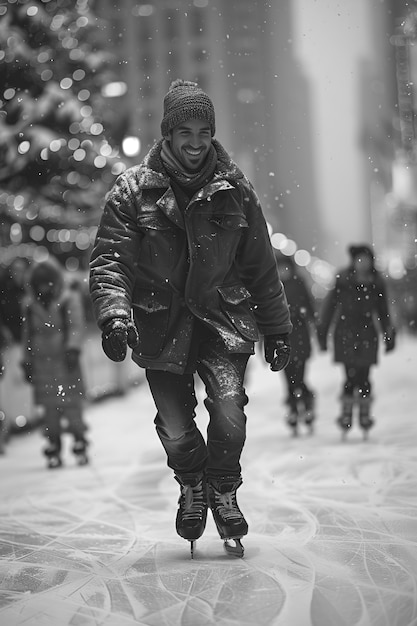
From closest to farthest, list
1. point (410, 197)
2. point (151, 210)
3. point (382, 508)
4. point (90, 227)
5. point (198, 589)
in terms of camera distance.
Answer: point (198, 589) → point (151, 210) → point (382, 508) → point (90, 227) → point (410, 197)

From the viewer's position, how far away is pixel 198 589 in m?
4.14

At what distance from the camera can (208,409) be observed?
466 cm

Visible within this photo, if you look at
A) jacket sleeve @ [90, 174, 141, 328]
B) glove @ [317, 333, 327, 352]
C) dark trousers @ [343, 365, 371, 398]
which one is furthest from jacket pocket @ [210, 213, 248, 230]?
glove @ [317, 333, 327, 352]

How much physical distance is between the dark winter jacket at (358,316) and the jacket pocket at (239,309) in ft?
6.92

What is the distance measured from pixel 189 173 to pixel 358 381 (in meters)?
4.07

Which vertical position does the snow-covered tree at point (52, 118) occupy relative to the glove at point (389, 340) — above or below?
above

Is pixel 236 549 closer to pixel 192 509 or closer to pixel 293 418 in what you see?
pixel 192 509

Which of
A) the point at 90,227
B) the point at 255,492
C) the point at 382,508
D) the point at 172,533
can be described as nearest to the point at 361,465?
the point at 255,492

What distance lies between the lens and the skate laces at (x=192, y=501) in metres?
4.72

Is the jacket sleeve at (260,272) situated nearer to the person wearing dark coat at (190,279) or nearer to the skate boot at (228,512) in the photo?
the person wearing dark coat at (190,279)

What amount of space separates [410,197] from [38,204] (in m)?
51.0

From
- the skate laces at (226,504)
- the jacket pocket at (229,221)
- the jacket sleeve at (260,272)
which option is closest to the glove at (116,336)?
the jacket pocket at (229,221)

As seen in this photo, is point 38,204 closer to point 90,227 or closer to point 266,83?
point 90,227

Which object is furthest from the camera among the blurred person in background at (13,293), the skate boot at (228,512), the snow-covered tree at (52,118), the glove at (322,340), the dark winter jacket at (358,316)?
the blurred person in background at (13,293)
